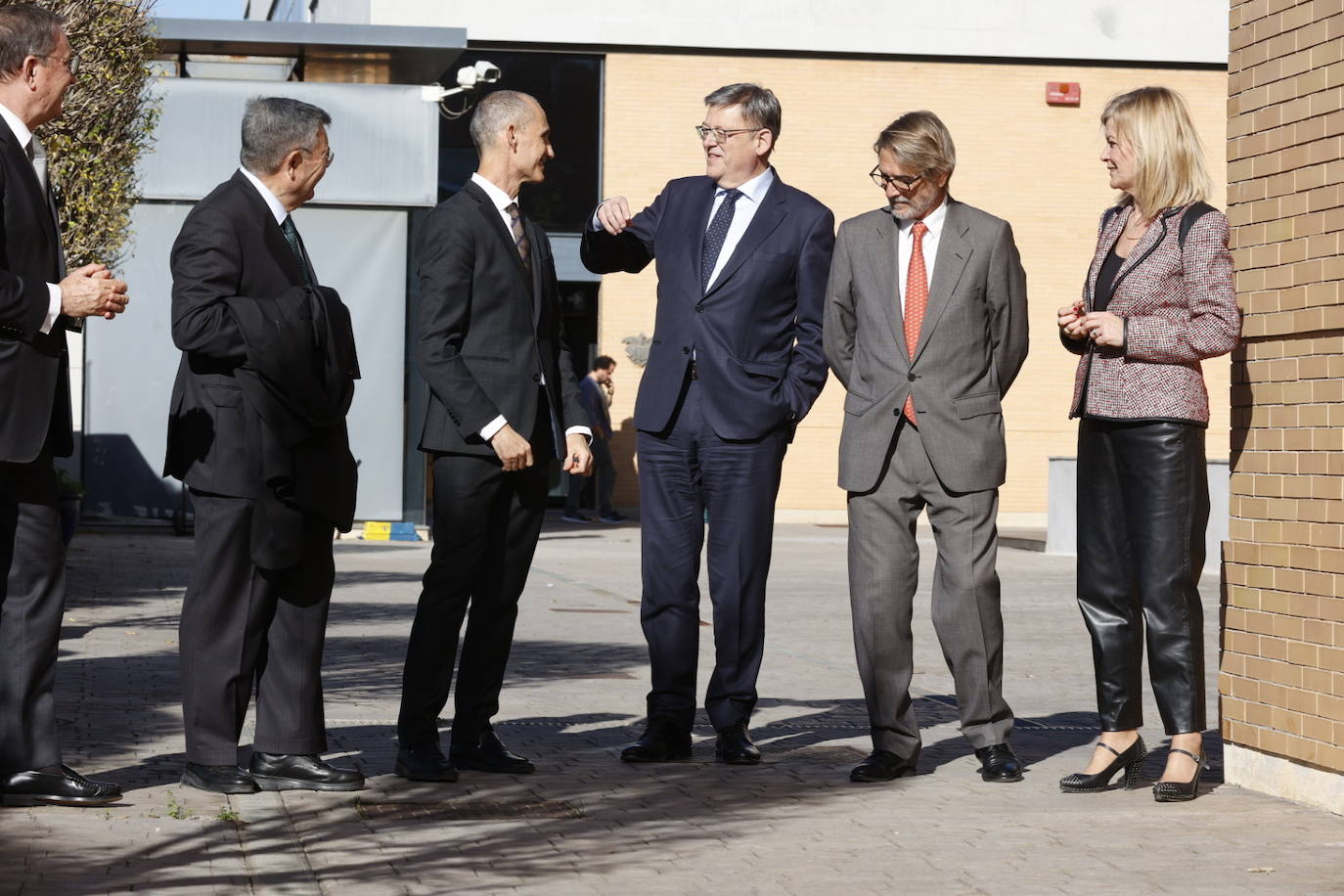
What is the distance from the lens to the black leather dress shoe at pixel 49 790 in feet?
17.3

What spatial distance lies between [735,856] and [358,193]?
16.4 meters

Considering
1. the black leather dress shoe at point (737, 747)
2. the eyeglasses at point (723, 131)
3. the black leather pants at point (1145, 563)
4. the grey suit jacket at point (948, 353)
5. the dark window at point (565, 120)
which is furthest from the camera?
the dark window at point (565, 120)

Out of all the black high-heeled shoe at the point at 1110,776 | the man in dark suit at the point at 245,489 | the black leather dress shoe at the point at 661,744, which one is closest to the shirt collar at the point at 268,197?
the man in dark suit at the point at 245,489

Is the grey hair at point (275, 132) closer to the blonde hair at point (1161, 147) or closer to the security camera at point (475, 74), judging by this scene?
the blonde hair at point (1161, 147)

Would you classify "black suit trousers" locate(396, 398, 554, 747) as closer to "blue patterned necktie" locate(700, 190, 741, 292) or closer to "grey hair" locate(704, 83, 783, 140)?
"blue patterned necktie" locate(700, 190, 741, 292)

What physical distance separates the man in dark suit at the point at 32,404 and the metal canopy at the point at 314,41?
558 inches

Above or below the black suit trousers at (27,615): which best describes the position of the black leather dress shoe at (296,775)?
below

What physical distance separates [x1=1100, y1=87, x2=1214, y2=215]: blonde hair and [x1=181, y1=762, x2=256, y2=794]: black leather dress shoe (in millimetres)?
3215

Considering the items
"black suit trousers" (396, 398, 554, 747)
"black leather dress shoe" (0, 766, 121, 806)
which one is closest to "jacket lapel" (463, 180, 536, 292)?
"black suit trousers" (396, 398, 554, 747)

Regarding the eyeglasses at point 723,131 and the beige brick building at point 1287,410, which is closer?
the beige brick building at point 1287,410

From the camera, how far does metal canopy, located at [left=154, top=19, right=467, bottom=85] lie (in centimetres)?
1927

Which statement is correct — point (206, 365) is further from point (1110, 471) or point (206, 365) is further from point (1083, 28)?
point (1083, 28)

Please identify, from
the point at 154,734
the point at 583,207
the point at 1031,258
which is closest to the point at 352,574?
the point at 154,734

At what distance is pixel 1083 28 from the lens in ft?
89.9
